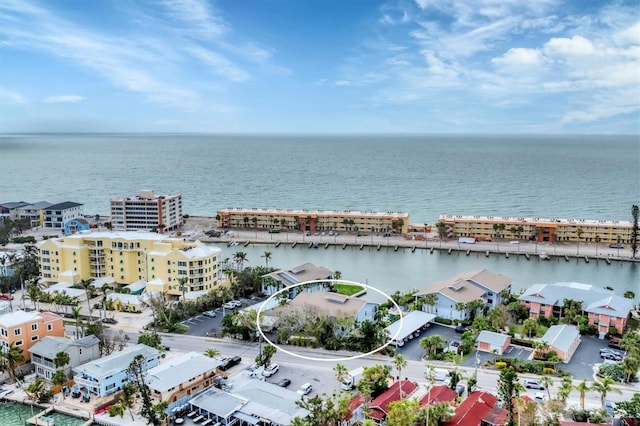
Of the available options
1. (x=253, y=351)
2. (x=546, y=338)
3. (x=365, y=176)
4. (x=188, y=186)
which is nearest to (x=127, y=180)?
(x=188, y=186)

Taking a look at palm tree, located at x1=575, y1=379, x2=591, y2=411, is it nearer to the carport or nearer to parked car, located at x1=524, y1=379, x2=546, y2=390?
parked car, located at x1=524, y1=379, x2=546, y2=390

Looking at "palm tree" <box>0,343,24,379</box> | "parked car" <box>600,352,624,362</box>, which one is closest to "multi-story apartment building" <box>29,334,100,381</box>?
"palm tree" <box>0,343,24,379</box>

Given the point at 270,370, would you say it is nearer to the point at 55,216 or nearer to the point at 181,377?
the point at 181,377

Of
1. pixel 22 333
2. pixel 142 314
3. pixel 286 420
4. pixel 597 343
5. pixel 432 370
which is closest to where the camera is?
pixel 286 420

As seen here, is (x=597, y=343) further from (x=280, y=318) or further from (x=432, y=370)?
(x=280, y=318)

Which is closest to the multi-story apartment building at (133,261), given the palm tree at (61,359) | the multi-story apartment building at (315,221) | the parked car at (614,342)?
the palm tree at (61,359)

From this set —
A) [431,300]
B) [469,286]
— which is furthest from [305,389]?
[469,286]
